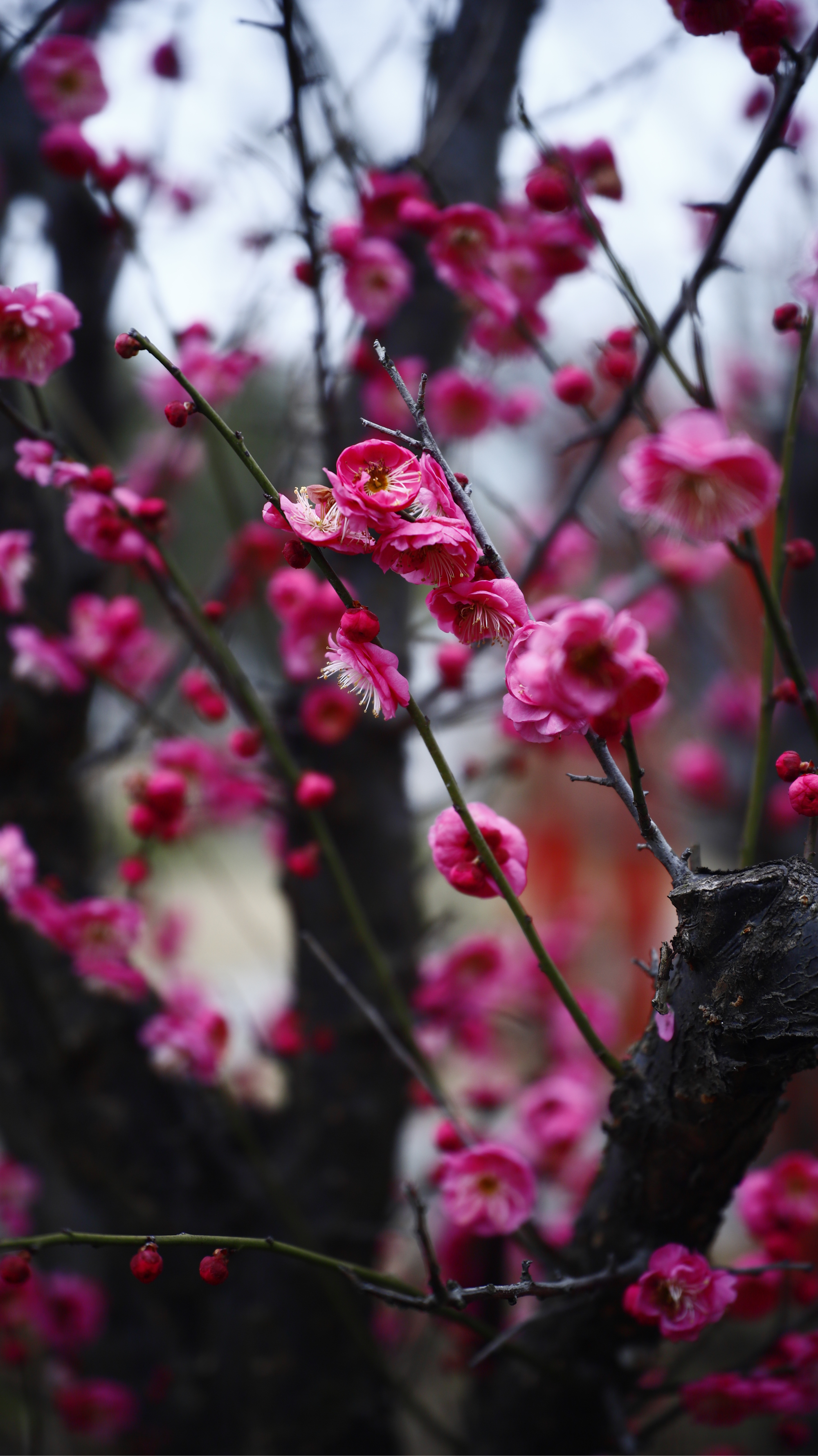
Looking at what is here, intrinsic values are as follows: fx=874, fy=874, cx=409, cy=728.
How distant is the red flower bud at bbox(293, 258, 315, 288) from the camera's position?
110cm

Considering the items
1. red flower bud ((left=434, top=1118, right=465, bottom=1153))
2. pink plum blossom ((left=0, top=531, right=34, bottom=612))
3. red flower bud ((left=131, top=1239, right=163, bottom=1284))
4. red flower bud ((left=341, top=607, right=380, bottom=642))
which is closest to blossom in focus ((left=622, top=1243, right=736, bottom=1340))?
red flower bud ((left=434, top=1118, right=465, bottom=1153))

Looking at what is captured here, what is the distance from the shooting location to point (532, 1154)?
1.76 m

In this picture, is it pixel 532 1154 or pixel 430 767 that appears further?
pixel 430 767

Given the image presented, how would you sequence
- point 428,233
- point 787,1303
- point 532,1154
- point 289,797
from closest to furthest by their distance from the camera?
1. point 787,1303
2. point 428,233
3. point 289,797
4. point 532,1154

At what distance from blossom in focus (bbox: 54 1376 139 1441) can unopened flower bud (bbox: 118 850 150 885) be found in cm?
89

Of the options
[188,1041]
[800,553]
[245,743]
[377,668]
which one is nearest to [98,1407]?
[188,1041]

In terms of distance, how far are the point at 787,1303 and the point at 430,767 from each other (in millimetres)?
4107

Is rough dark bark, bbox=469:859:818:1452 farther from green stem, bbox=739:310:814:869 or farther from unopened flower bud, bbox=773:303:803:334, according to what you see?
unopened flower bud, bbox=773:303:803:334

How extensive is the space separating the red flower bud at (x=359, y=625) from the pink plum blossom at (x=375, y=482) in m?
0.07

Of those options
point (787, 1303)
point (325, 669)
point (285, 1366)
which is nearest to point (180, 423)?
point (325, 669)

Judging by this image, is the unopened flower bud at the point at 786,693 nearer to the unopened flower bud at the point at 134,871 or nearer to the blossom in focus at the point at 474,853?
the blossom in focus at the point at 474,853

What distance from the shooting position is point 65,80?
144cm

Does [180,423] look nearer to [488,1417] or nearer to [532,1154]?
[488,1417]

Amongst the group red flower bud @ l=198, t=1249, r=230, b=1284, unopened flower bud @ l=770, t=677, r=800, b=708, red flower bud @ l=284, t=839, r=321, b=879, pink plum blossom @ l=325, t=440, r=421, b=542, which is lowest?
red flower bud @ l=198, t=1249, r=230, b=1284
